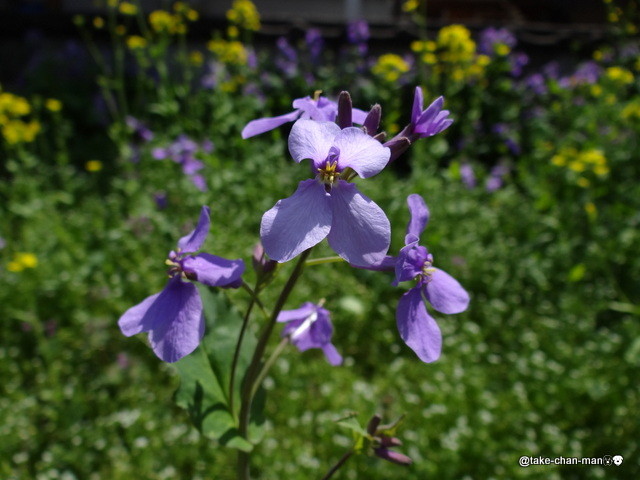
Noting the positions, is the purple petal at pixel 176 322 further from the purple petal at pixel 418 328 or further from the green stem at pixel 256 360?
the purple petal at pixel 418 328

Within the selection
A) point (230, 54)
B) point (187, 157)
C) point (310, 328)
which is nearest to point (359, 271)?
point (187, 157)

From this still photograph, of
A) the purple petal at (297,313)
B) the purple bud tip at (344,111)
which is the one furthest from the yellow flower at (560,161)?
the purple bud tip at (344,111)

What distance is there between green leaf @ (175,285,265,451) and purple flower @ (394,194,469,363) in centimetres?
55

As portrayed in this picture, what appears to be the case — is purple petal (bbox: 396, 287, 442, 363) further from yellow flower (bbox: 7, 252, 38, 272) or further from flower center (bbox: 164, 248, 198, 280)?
yellow flower (bbox: 7, 252, 38, 272)

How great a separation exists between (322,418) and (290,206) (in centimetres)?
193

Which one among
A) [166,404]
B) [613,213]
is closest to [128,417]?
[166,404]

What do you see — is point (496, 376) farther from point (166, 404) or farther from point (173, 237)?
point (173, 237)

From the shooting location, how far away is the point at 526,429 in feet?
8.39

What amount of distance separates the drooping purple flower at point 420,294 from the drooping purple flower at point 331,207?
0.13 meters

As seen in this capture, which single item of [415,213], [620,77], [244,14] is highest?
[415,213]

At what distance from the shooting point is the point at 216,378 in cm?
143

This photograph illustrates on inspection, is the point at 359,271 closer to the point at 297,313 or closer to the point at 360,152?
→ the point at 297,313

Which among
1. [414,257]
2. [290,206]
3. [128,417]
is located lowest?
[128,417]

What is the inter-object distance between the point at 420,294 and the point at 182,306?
1.76ft
